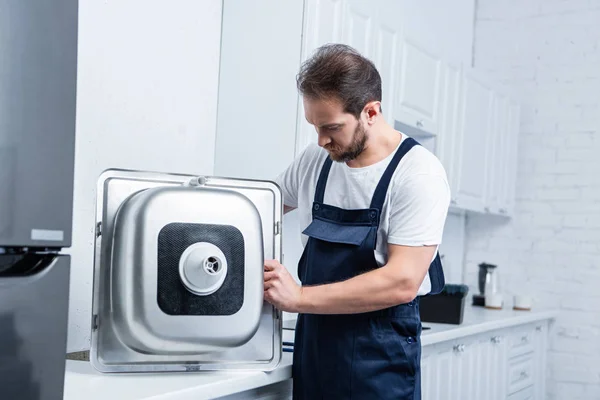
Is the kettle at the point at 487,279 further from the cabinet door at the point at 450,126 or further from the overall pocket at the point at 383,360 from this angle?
the overall pocket at the point at 383,360

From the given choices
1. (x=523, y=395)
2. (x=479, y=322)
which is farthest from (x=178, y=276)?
(x=523, y=395)

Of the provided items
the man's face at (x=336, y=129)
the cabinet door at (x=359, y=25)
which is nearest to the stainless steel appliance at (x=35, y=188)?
the man's face at (x=336, y=129)

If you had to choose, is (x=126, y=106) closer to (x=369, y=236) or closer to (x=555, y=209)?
(x=369, y=236)

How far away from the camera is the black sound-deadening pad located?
1349 mm

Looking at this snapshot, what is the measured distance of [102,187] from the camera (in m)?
1.43

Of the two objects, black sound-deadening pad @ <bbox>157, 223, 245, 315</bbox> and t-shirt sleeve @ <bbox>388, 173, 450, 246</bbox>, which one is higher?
t-shirt sleeve @ <bbox>388, 173, 450, 246</bbox>

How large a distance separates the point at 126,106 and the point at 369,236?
85 cm

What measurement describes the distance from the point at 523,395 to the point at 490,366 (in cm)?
58

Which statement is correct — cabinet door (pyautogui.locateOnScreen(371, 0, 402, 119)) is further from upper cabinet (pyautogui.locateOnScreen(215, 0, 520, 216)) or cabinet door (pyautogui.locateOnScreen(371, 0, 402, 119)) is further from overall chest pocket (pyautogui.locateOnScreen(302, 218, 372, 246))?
overall chest pocket (pyautogui.locateOnScreen(302, 218, 372, 246))

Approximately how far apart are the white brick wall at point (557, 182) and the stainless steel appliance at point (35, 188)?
11.8 feet

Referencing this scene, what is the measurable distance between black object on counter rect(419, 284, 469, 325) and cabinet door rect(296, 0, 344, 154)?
1005 mm

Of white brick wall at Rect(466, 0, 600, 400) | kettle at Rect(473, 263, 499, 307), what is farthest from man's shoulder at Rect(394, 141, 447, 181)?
white brick wall at Rect(466, 0, 600, 400)

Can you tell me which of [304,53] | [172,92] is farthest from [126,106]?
[304,53]

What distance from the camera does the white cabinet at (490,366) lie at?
278cm
